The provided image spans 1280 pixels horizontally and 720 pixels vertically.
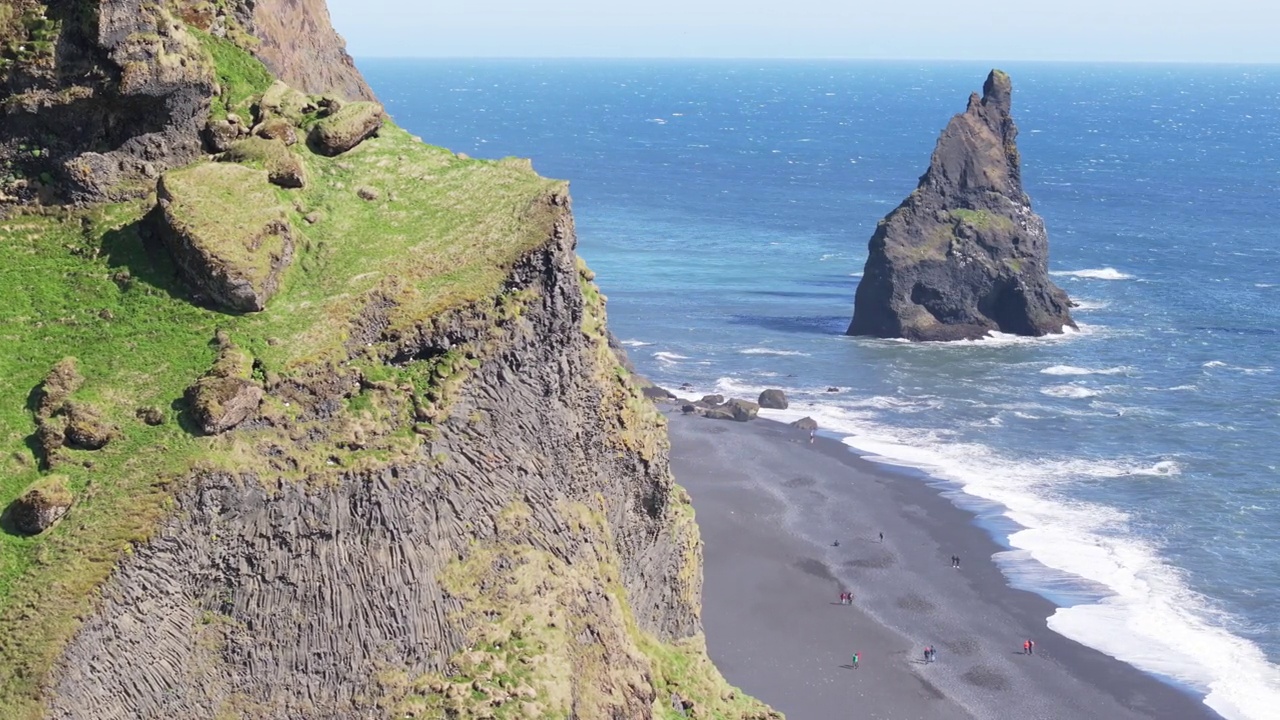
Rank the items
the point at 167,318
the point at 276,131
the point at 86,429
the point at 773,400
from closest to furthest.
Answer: the point at 86,429
the point at 167,318
the point at 276,131
the point at 773,400

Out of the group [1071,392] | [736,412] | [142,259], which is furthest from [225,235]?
[1071,392]

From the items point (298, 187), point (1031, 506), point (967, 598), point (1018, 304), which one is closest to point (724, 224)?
point (1018, 304)

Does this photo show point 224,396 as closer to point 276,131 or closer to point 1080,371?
point 276,131

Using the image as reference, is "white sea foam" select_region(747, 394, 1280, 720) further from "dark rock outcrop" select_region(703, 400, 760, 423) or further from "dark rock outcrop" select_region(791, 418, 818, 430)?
"dark rock outcrop" select_region(703, 400, 760, 423)

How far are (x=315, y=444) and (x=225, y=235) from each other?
5.24 metres

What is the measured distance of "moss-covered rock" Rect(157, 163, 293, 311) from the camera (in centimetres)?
2750

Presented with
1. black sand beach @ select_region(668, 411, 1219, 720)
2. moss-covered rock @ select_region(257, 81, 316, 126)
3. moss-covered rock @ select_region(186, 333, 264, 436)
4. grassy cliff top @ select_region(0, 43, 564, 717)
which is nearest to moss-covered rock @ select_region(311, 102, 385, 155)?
grassy cliff top @ select_region(0, 43, 564, 717)

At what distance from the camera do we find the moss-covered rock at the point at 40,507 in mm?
23625

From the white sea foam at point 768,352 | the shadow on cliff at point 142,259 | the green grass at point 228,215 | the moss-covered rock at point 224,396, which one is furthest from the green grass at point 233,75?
the white sea foam at point 768,352

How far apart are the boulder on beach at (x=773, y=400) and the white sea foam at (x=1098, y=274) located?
57.7 meters

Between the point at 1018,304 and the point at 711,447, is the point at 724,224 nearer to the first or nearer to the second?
the point at 1018,304

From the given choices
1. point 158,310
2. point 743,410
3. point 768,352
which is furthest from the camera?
point 768,352

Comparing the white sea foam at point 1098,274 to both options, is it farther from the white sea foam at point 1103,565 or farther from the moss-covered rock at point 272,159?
the moss-covered rock at point 272,159

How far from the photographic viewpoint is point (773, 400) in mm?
90000
